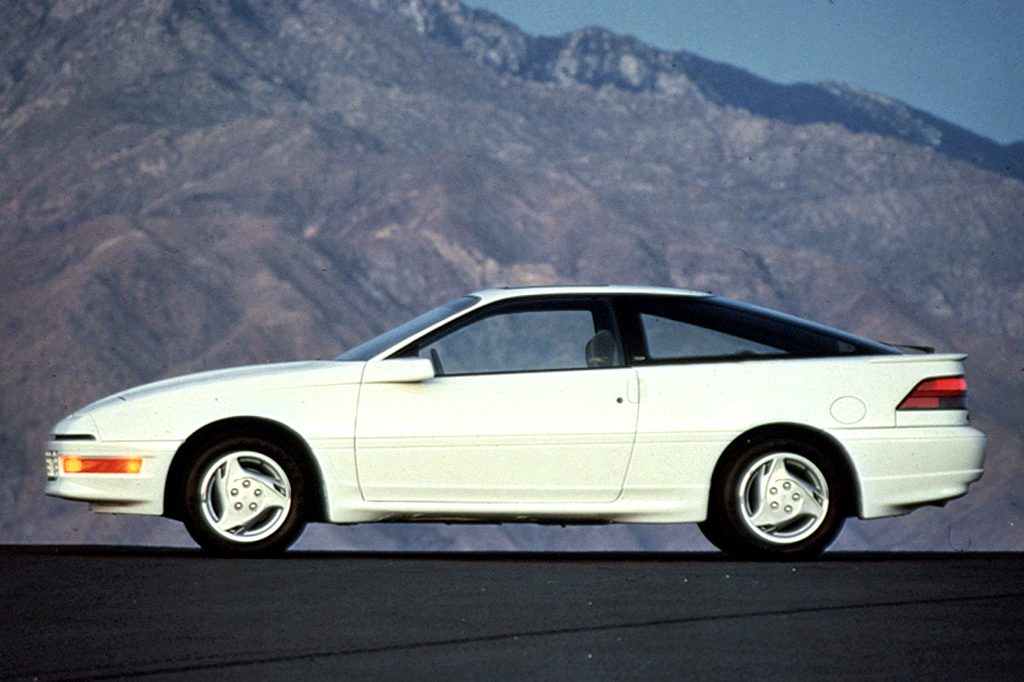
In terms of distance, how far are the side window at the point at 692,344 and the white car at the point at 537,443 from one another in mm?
19

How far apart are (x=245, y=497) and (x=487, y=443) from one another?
3.82 ft

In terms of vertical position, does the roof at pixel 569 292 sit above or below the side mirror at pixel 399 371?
above

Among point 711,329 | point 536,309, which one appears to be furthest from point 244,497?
point 711,329

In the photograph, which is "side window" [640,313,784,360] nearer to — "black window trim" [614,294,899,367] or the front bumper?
"black window trim" [614,294,899,367]

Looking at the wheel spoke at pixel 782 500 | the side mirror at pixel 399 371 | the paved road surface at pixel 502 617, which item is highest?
the side mirror at pixel 399 371

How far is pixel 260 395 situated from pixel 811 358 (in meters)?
2.66

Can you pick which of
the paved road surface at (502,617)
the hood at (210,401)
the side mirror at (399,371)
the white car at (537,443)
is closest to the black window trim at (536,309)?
the white car at (537,443)

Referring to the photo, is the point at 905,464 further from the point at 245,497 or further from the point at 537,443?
the point at 245,497

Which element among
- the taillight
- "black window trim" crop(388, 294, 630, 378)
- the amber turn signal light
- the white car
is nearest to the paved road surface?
the white car

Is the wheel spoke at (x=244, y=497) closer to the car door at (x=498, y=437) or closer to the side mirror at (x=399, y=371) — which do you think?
the car door at (x=498, y=437)

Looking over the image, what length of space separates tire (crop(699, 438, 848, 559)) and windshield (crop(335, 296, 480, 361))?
1.51 meters

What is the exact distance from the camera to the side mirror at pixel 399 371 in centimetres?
845

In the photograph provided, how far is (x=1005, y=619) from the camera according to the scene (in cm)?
640

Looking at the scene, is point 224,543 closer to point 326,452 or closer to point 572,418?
point 326,452
